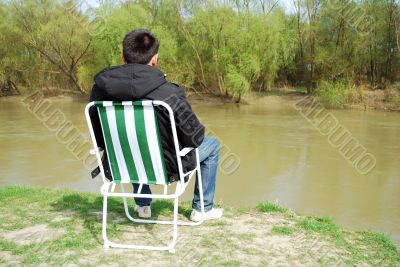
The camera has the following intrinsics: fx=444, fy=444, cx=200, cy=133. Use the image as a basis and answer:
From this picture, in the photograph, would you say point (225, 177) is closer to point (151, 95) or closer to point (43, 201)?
point (43, 201)

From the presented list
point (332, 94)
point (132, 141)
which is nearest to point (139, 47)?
point (132, 141)

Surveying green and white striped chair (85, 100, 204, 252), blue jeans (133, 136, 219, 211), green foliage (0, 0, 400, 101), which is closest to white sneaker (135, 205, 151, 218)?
blue jeans (133, 136, 219, 211)

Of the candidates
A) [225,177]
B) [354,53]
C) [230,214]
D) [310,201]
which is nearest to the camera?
[230,214]

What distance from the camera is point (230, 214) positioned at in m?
4.01

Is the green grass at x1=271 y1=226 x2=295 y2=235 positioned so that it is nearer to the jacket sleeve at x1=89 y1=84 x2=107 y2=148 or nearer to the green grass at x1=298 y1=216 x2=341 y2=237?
the green grass at x1=298 y1=216 x2=341 y2=237

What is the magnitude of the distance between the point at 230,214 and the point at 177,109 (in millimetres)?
1338

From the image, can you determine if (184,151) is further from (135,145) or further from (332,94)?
(332,94)

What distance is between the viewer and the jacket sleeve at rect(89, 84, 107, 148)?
322 cm

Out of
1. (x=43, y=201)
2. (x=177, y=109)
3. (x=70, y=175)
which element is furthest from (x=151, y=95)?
(x=70, y=175)

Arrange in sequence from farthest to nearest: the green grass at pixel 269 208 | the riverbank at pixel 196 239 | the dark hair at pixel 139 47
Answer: the green grass at pixel 269 208, the dark hair at pixel 139 47, the riverbank at pixel 196 239

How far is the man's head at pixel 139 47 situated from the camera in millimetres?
3227

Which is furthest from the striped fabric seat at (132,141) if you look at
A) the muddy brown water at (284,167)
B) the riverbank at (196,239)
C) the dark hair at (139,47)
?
the muddy brown water at (284,167)

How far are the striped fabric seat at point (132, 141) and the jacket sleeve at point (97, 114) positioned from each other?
0.14 metres

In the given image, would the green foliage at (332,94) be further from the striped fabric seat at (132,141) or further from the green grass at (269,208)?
the striped fabric seat at (132,141)
